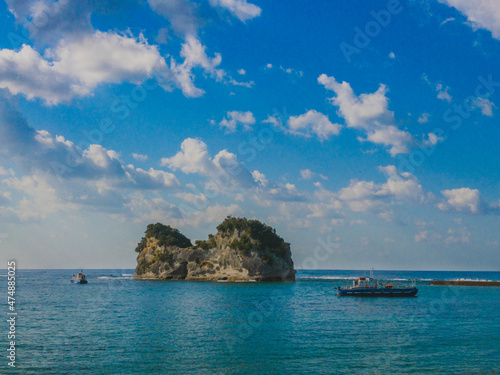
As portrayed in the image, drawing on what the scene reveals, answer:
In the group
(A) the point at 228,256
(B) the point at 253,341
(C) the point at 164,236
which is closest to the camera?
(B) the point at 253,341

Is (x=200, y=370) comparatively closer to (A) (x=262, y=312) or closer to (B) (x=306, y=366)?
(B) (x=306, y=366)

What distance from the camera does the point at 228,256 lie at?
444ft

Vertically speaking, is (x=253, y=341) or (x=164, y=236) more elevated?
(x=164, y=236)

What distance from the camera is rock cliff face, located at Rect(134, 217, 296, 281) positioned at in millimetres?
130825

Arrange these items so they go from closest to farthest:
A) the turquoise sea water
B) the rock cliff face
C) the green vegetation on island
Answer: the turquoise sea water, the rock cliff face, the green vegetation on island

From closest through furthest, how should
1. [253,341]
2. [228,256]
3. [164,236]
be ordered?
[253,341]
[228,256]
[164,236]

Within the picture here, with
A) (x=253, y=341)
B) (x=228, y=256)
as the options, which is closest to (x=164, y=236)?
(x=228, y=256)

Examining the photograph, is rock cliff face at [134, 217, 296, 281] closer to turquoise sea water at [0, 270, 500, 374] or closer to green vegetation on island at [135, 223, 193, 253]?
green vegetation on island at [135, 223, 193, 253]

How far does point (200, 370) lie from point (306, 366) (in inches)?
289

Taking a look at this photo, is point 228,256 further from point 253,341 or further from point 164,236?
point 253,341

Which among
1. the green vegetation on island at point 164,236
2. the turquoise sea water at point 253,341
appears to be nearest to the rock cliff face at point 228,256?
the green vegetation on island at point 164,236

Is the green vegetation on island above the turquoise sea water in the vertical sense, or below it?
above

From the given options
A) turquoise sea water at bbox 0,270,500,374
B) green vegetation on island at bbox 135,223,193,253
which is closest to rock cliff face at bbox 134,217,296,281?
green vegetation on island at bbox 135,223,193,253

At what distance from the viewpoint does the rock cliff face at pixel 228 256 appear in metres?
131
